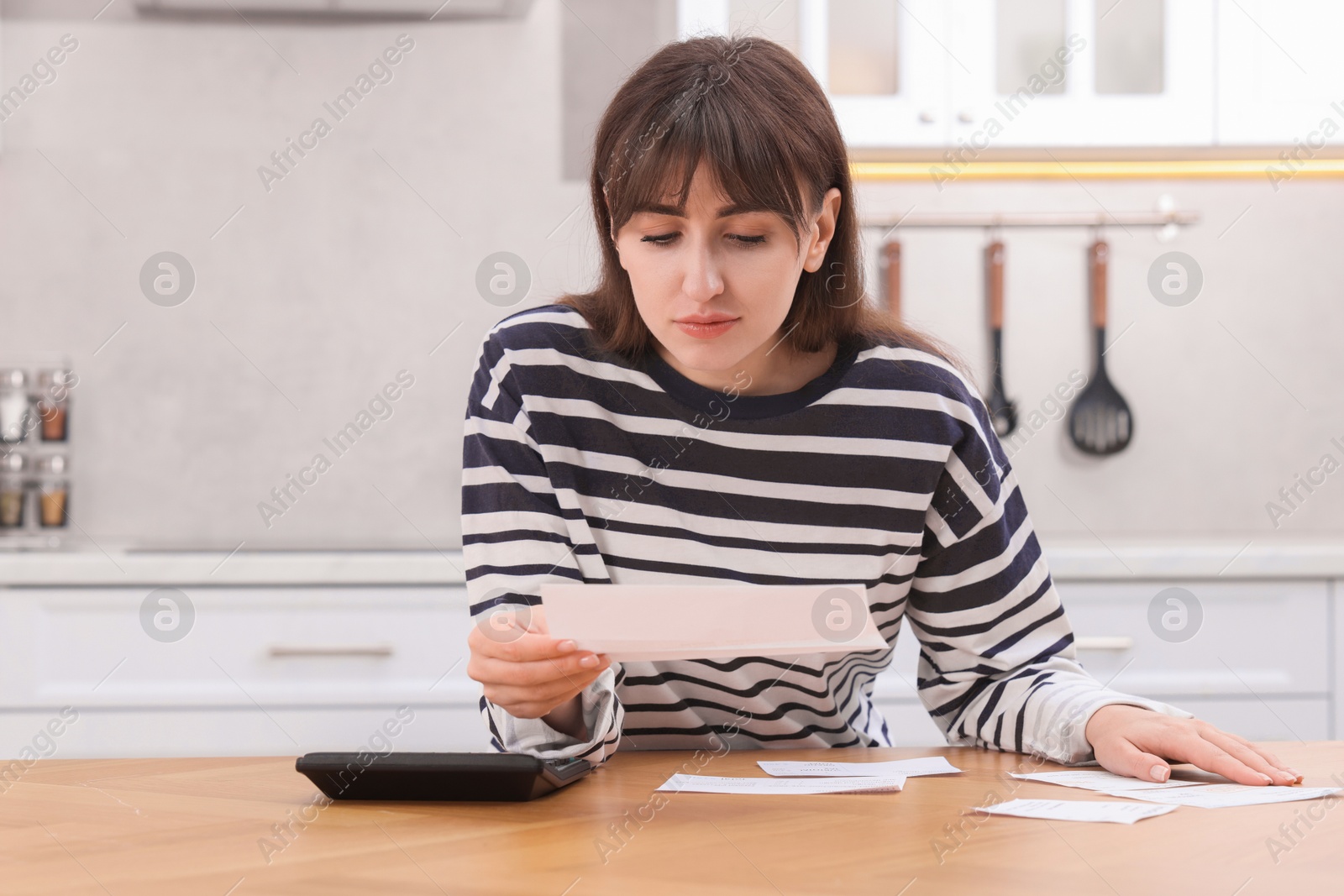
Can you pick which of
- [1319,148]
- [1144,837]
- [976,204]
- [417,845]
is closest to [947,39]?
[976,204]

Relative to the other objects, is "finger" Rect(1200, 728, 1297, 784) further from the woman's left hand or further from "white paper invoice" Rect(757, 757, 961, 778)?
"white paper invoice" Rect(757, 757, 961, 778)

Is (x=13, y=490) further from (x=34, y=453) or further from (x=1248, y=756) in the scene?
(x=1248, y=756)

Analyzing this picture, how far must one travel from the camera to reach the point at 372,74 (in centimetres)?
228

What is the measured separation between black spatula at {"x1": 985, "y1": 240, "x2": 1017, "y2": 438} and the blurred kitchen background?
0.09ft

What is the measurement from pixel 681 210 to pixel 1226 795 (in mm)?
589

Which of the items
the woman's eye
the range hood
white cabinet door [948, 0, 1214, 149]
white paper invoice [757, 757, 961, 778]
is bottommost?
white paper invoice [757, 757, 961, 778]

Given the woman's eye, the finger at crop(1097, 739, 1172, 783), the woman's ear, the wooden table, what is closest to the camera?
the wooden table

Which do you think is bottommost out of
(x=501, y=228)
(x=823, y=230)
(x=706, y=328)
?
(x=706, y=328)

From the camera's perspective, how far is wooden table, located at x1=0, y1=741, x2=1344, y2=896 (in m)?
0.57

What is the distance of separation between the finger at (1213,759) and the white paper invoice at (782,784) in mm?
210

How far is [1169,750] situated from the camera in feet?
2.70

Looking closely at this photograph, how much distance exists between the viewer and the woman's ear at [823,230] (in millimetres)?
1019

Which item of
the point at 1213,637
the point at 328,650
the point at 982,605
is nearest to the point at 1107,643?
the point at 1213,637

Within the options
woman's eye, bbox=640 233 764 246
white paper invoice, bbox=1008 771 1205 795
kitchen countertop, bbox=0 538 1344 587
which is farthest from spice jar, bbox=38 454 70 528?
white paper invoice, bbox=1008 771 1205 795
